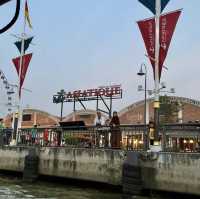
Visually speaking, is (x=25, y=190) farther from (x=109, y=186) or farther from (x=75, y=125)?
(x=75, y=125)

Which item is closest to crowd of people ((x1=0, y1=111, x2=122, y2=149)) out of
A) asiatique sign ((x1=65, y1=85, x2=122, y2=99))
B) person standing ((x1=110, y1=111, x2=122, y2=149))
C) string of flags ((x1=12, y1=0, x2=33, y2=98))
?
person standing ((x1=110, y1=111, x2=122, y2=149))

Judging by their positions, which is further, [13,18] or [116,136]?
[116,136]

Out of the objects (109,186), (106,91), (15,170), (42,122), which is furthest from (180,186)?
(42,122)

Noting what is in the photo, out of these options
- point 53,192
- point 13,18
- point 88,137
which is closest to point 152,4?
point 88,137

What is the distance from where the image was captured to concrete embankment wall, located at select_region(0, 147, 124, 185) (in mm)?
14969

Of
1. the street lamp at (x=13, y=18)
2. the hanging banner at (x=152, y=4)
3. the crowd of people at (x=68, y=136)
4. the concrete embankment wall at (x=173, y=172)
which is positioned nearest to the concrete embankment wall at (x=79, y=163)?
the crowd of people at (x=68, y=136)

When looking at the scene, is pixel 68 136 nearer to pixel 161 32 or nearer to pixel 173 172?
pixel 161 32

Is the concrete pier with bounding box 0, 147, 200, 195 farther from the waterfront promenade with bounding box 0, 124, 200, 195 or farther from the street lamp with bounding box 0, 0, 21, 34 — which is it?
the street lamp with bounding box 0, 0, 21, 34

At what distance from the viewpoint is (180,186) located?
→ 12.6 meters

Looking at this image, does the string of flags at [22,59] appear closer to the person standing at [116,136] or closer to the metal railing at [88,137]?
the metal railing at [88,137]

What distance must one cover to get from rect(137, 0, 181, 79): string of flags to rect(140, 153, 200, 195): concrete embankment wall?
130 inches

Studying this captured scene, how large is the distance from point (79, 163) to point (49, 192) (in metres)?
1.80

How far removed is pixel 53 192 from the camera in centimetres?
1513

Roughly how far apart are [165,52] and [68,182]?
22.9ft
